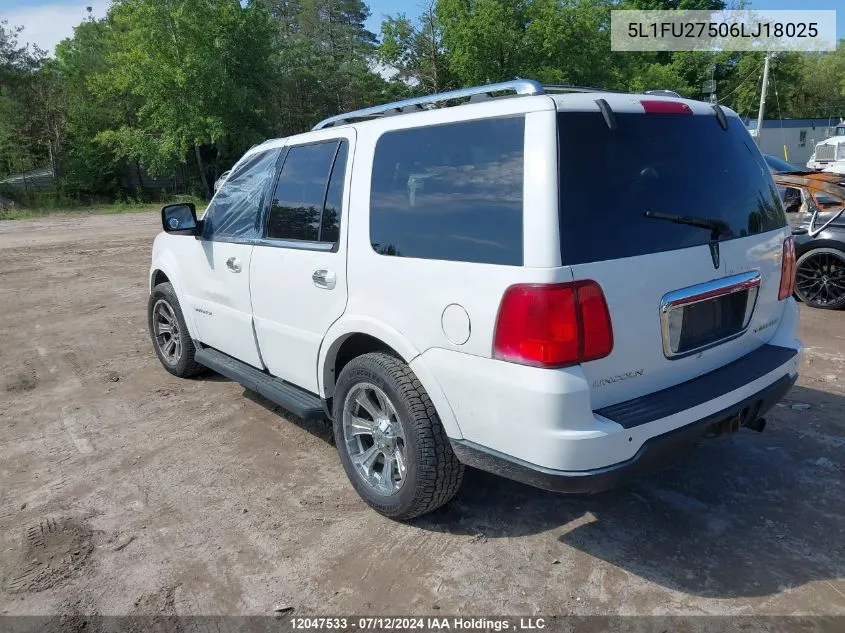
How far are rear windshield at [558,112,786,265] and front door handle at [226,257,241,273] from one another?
2492mm

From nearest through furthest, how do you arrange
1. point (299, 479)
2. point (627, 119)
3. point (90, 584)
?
point (627, 119)
point (90, 584)
point (299, 479)

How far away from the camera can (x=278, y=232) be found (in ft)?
12.8

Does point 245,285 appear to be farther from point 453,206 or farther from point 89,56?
point 89,56

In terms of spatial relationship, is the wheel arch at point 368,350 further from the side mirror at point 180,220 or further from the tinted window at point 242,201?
the side mirror at point 180,220

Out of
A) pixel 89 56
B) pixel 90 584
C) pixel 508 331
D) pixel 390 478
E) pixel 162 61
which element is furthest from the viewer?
pixel 89 56

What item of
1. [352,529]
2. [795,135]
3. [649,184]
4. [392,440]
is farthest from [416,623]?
[795,135]

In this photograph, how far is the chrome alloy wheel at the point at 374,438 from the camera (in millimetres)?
3164

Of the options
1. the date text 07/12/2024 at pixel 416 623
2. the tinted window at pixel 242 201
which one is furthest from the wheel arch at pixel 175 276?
the date text 07/12/2024 at pixel 416 623

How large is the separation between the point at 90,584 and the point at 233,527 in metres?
0.68

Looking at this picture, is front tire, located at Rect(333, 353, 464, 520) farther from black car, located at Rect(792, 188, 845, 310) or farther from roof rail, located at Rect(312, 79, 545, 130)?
black car, located at Rect(792, 188, 845, 310)

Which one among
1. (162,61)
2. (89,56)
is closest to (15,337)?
(162,61)

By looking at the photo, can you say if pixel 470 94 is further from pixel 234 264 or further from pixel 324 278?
pixel 234 264

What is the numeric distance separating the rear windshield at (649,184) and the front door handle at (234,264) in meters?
2.49

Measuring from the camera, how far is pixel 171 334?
5.64 meters
